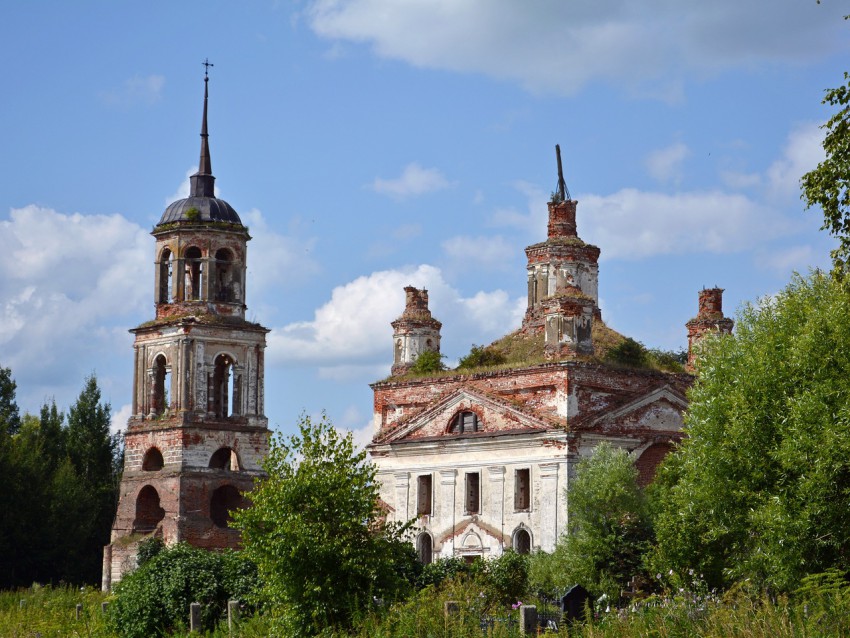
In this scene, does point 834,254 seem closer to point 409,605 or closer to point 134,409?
point 409,605

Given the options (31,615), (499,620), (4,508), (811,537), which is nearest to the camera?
(499,620)

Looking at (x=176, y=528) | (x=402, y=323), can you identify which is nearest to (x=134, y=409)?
(x=176, y=528)

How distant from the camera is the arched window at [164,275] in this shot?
44.6m

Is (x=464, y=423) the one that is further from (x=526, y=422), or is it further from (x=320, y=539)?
(x=320, y=539)

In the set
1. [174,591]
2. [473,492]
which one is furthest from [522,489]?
[174,591]

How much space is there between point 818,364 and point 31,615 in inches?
658

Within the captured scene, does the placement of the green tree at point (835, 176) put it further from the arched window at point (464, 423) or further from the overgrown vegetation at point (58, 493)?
the overgrown vegetation at point (58, 493)

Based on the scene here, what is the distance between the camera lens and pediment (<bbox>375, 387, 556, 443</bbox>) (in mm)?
37219

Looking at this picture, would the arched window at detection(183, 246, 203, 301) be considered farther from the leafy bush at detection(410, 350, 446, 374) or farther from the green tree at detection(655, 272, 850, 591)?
the green tree at detection(655, 272, 850, 591)

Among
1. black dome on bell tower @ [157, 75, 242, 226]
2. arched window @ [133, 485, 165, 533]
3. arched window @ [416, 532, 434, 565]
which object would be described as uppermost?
black dome on bell tower @ [157, 75, 242, 226]

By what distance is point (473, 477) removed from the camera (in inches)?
1510

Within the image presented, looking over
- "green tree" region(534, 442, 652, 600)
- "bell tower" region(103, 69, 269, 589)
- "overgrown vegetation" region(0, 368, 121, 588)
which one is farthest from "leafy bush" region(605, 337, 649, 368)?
"overgrown vegetation" region(0, 368, 121, 588)

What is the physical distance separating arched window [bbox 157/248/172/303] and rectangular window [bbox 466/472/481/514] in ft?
39.5

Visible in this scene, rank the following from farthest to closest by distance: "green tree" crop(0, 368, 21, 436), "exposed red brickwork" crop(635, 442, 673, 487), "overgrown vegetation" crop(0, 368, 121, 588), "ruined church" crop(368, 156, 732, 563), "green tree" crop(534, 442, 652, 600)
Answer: "green tree" crop(0, 368, 21, 436)
"overgrown vegetation" crop(0, 368, 121, 588)
"exposed red brickwork" crop(635, 442, 673, 487)
"ruined church" crop(368, 156, 732, 563)
"green tree" crop(534, 442, 652, 600)
